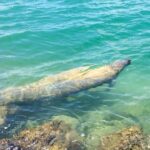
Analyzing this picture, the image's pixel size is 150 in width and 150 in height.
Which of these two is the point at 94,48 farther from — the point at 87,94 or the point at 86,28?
the point at 87,94

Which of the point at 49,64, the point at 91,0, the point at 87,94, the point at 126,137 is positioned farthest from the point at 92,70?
the point at 91,0

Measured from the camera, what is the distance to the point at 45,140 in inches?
424

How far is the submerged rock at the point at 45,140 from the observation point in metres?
10.5

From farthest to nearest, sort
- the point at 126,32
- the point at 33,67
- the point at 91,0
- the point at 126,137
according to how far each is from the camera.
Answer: the point at 91,0 < the point at 126,32 < the point at 33,67 < the point at 126,137

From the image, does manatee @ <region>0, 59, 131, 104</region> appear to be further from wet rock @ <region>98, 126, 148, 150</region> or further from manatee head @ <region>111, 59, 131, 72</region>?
wet rock @ <region>98, 126, 148, 150</region>

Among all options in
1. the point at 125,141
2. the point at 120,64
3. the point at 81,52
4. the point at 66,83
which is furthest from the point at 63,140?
the point at 81,52

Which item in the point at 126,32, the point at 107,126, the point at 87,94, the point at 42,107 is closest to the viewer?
the point at 107,126

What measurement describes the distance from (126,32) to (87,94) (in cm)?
640

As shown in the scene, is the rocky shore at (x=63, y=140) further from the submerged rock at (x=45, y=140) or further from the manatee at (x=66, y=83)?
the manatee at (x=66, y=83)

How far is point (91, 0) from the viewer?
2478 cm

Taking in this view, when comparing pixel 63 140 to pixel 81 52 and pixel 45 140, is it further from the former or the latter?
pixel 81 52

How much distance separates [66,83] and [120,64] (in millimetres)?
2773

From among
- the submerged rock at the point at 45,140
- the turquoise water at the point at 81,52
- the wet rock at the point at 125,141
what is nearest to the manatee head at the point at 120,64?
the turquoise water at the point at 81,52

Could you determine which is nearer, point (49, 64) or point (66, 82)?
point (66, 82)
